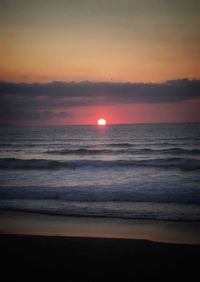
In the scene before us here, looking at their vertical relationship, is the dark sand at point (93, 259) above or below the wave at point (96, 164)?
above

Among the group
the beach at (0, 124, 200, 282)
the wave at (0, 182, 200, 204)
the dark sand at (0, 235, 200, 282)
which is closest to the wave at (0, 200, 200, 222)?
the beach at (0, 124, 200, 282)

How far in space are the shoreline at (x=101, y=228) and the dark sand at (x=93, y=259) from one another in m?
0.50

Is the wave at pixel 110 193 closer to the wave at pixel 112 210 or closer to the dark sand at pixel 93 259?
the wave at pixel 112 210

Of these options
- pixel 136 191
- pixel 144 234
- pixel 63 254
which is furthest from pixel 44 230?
pixel 136 191

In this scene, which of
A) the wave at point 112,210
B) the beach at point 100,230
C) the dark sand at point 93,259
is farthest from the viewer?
the wave at point 112,210

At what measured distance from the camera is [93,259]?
5207mm

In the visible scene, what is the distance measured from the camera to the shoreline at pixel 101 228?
6.56m

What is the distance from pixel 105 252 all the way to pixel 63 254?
29.0 inches

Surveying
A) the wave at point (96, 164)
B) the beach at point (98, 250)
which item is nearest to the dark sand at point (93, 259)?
the beach at point (98, 250)

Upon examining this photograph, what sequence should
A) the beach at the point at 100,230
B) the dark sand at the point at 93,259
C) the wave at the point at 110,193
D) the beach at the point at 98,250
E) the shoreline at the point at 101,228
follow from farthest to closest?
the wave at the point at 110,193, the shoreline at the point at 101,228, the beach at the point at 100,230, the beach at the point at 98,250, the dark sand at the point at 93,259

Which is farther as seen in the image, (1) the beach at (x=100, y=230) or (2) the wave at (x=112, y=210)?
(2) the wave at (x=112, y=210)

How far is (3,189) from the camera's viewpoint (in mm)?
12156

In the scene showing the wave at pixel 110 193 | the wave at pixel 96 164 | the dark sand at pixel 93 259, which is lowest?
the wave at pixel 96 164

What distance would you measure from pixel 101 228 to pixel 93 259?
2.01m
